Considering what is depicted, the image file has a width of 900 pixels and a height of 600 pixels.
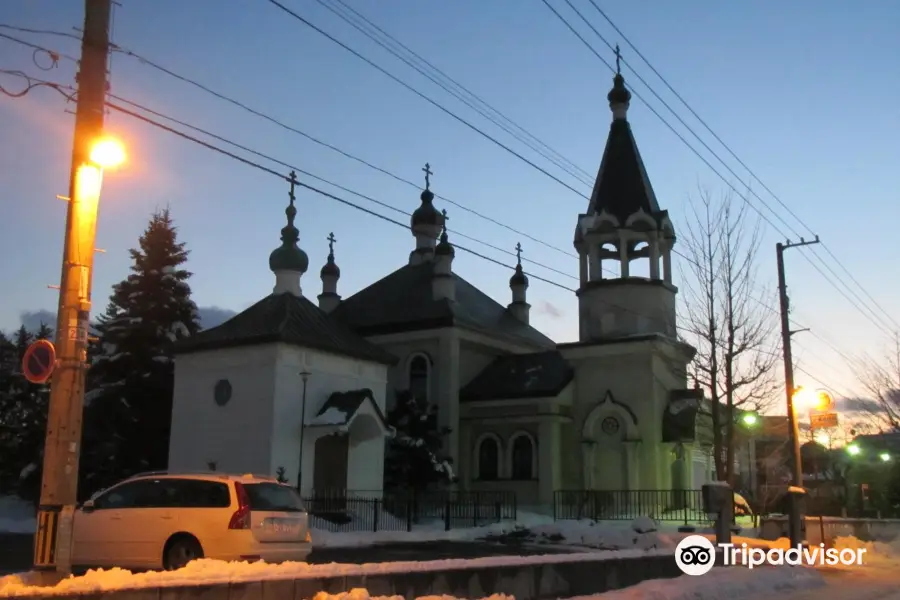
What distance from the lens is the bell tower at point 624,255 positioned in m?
33.1

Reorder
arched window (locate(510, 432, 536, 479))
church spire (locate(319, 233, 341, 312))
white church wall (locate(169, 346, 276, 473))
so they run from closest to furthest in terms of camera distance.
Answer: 1. white church wall (locate(169, 346, 276, 473))
2. arched window (locate(510, 432, 536, 479))
3. church spire (locate(319, 233, 341, 312))

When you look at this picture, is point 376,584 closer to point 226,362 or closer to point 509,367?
point 226,362

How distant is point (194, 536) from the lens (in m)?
11.8

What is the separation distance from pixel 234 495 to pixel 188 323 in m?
25.9

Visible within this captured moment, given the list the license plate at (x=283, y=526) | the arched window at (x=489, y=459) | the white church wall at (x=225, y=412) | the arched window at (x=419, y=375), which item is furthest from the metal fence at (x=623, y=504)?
the license plate at (x=283, y=526)

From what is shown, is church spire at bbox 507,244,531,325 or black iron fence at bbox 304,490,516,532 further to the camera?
church spire at bbox 507,244,531,325

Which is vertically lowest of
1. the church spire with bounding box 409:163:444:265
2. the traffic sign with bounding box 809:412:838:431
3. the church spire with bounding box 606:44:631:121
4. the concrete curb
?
the concrete curb

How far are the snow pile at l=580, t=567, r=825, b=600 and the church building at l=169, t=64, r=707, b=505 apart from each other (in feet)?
43.0

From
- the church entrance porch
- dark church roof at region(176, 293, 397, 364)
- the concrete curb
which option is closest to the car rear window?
the concrete curb

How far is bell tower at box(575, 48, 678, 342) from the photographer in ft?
109

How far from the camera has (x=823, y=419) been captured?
839 inches

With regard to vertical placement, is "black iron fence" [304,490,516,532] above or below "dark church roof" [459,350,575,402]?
below

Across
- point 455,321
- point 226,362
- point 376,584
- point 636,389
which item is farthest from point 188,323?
point 376,584

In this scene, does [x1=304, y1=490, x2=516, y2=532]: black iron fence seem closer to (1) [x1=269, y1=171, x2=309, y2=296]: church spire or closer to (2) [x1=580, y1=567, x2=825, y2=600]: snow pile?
(1) [x1=269, y1=171, x2=309, y2=296]: church spire
